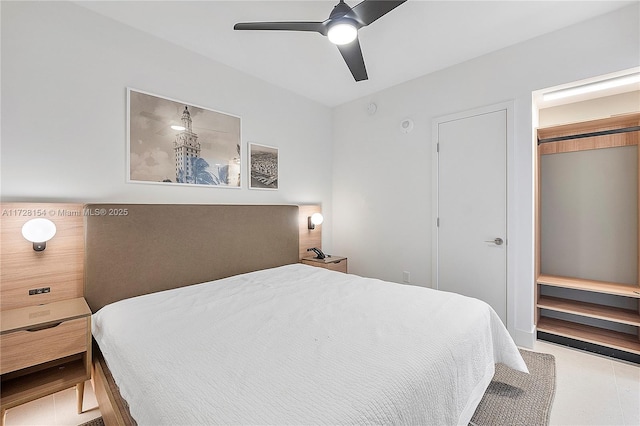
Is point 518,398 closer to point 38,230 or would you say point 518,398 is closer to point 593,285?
point 593,285

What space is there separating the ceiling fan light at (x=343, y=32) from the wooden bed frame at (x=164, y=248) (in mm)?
1772

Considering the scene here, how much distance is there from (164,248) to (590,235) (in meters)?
3.95

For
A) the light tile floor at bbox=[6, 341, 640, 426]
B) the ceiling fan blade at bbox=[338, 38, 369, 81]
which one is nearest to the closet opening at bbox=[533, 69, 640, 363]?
the light tile floor at bbox=[6, 341, 640, 426]

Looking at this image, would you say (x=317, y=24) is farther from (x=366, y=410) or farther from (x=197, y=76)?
(x=366, y=410)

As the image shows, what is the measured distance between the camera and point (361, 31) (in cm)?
244

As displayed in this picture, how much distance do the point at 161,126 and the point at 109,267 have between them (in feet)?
4.03

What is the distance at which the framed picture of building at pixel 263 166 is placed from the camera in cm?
322

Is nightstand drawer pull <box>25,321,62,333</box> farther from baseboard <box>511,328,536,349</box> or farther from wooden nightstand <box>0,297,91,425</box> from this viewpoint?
baseboard <box>511,328,536,349</box>

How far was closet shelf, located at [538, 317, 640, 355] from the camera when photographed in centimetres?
238

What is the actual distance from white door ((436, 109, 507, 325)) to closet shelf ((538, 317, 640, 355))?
46cm

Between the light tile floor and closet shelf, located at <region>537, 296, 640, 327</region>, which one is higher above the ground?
closet shelf, located at <region>537, 296, 640, 327</region>

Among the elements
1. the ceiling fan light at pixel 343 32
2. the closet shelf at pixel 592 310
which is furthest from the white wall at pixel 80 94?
the closet shelf at pixel 592 310

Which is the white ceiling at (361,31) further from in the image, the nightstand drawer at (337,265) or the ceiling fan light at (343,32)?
the nightstand drawer at (337,265)

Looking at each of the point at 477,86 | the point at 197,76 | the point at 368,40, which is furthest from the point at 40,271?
the point at 477,86
